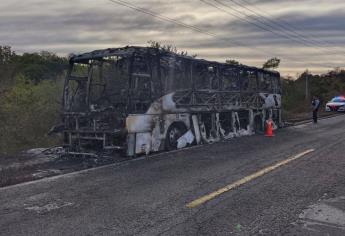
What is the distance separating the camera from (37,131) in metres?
20.1

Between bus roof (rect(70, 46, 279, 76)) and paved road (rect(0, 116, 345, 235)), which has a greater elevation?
bus roof (rect(70, 46, 279, 76))

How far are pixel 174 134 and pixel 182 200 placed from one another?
22.5ft

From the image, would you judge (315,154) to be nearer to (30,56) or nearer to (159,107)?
(159,107)

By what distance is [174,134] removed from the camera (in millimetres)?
13992

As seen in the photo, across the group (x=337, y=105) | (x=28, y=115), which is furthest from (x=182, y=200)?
(x=337, y=105)

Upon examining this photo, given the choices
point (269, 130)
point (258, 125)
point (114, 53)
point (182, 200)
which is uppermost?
point (114, 53)

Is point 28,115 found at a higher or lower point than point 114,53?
lower

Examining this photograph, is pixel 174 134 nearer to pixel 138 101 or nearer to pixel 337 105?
pixel 138 101

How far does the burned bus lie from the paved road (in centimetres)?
117

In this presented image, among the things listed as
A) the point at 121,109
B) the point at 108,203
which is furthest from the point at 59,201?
the point at 121,109

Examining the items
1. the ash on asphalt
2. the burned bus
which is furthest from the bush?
the burned bus

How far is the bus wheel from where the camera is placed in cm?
1352

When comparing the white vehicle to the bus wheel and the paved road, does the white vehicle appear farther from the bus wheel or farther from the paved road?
the paved road

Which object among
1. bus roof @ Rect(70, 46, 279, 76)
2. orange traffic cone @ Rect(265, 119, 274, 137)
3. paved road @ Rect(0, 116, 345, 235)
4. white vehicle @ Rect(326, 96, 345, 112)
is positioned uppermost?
bus roof @ Rect(70, 46, 279, 76)
